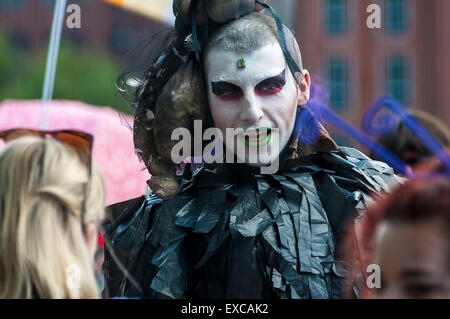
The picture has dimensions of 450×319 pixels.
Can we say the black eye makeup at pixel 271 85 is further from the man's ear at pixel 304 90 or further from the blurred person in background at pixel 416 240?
the blurred person in background at pixel 416 240

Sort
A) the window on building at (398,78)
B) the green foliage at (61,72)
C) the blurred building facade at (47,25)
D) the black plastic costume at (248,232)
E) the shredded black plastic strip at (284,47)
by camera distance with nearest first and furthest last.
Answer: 1. the black plastic costume at (248,232)
2. the shredded black plastic strip at (284,47)
3. the green foliage at (61,72)
4. the window on building at (398,78)
5. the blurred building facade at (47,25)

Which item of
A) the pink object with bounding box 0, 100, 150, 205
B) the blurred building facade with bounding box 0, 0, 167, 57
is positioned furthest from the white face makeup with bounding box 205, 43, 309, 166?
the blurred building facade with bounding box 0, 0, 167, 57

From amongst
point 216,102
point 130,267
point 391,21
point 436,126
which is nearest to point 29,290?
point 130,267

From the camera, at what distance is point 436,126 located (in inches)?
123

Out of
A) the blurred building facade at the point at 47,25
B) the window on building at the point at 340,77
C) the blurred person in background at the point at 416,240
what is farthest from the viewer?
the blurred building facade at the point at 47,25

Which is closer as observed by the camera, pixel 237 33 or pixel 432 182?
pixel 432 182

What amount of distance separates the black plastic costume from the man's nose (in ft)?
0.53

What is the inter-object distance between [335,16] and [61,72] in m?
8.01

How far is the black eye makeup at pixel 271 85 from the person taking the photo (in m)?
2.28

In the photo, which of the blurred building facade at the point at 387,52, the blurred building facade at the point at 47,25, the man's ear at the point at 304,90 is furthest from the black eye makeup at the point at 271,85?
the blurred building facade at the point at 47,25

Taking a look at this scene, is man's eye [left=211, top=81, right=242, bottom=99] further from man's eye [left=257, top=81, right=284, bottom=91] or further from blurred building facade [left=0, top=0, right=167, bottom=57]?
blurred building facade [left=0, top=0, right=167, bottom=57]
